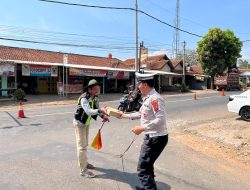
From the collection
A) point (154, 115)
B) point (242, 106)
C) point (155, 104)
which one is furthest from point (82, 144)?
Answer: point (242, 106)

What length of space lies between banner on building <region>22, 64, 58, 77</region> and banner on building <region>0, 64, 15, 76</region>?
1.63 meters

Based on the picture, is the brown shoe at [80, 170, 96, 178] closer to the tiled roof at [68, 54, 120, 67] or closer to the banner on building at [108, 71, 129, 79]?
the banner on building at [108, 71, 129, 79]

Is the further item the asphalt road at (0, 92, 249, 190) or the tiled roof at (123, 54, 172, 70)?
the tiled roof at (123, 54, 172, 70)

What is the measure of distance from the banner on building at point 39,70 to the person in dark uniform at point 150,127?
69.0 feet

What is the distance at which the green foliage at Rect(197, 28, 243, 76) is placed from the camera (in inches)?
1784

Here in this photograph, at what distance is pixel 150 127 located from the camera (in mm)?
3938

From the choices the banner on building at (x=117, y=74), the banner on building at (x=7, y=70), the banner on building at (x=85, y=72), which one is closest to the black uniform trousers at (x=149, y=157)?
the banner on building at (x=7, y=70)

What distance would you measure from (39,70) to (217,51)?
3095cm

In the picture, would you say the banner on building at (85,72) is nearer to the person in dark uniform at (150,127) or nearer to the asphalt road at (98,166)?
the asphalt road at (98,166)

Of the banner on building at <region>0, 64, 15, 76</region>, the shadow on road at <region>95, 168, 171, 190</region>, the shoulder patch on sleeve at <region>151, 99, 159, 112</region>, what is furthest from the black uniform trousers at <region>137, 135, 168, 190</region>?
the banner on building at <region>0, 64, 15, 76</region>

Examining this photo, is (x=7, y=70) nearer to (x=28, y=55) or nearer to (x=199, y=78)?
(x=28, y=55)

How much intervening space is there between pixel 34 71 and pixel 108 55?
20.2 meters

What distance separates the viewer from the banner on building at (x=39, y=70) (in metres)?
23.4

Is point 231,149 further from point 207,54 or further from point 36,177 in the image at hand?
point 207,54
